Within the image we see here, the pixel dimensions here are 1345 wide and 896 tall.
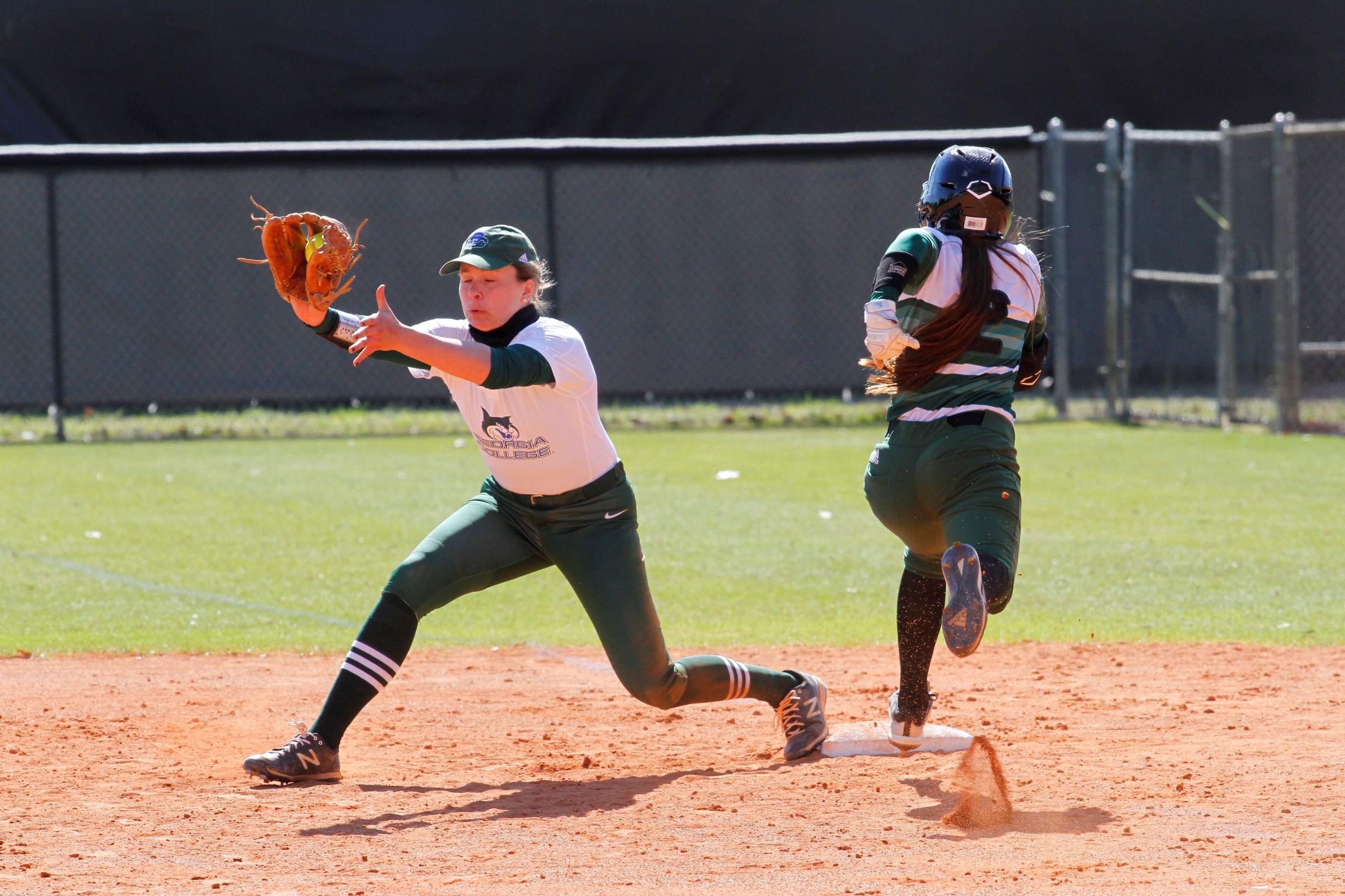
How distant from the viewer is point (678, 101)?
18.6m

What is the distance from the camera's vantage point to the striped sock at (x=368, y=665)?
5.03 meters

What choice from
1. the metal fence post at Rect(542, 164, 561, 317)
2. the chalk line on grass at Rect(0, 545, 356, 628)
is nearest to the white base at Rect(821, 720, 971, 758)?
the chalk line on grass at Rect(0, 545, 356, 628)

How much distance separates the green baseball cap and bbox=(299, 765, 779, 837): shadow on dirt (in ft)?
5.34

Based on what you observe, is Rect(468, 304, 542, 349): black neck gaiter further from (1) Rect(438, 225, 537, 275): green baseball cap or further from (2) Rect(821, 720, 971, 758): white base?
(2) Rect(821, 720, 971, 758): white base

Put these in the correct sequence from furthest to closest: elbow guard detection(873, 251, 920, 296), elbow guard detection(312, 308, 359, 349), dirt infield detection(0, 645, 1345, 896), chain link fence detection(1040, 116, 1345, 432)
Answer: chain link fence detection(1040, 116, 1345, 432) < elbow guard detection(312, 308, 359, 349) < elbow guard detection(873, 251, 920, 296) < dirt infield detection(0, 645, 1345, 896)

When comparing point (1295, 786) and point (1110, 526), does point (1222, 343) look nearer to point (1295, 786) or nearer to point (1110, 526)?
point (1110, 526)

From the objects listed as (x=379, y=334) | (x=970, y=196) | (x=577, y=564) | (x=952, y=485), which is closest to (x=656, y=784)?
(x=577, y=564)

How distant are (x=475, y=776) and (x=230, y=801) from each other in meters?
0.80

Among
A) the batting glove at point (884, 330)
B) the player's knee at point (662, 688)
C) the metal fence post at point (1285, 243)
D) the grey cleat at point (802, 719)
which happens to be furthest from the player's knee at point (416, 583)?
the metal fence post at point (1285, 243)

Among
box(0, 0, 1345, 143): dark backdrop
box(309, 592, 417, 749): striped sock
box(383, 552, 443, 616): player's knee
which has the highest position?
box(0, 0, 1345, 143): dark backdrop

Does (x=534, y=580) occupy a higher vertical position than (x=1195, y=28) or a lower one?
lower

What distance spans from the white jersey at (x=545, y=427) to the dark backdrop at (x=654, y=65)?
13.8m

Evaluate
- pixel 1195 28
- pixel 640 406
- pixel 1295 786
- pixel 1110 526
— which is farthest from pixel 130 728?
pixel 1195 28

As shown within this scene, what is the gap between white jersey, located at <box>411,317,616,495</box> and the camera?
196 inches
